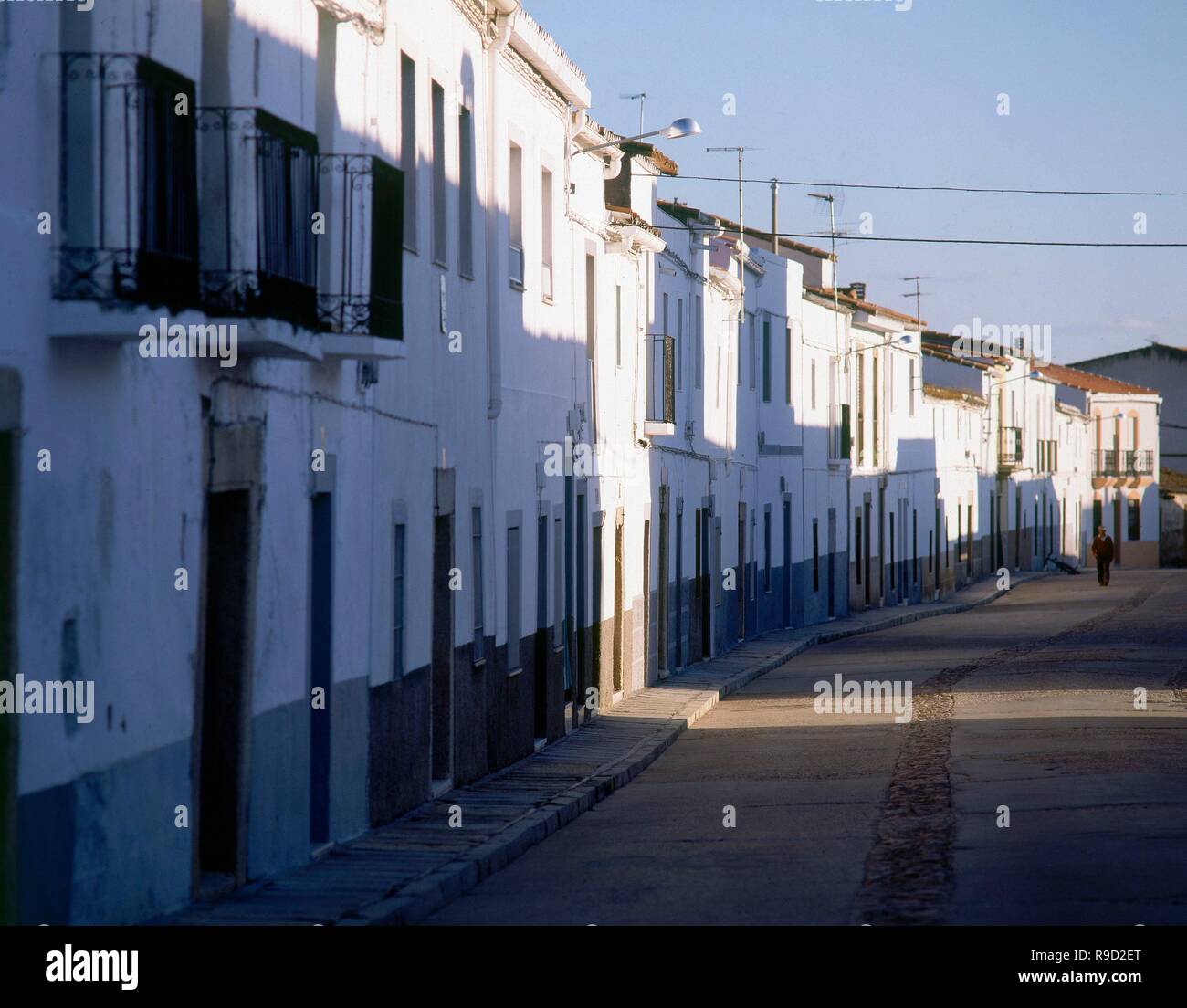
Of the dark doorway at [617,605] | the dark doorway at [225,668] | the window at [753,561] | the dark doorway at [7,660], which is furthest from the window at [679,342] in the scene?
the dark doorway at [7,660]

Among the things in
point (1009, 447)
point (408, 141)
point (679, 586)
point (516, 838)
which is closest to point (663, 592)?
point (679, 586)

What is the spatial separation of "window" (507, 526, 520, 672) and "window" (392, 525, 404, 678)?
4.21 metres

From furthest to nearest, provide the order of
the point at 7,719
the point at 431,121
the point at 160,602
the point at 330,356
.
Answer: the point at 431,121, the point at 330,356, the point at 160,602, the point at 7,719

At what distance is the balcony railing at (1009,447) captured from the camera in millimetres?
72500

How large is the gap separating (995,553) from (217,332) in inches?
2651

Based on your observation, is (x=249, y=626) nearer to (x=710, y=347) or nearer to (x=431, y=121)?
(x=431, y=121)

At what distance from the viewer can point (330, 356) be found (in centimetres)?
1220

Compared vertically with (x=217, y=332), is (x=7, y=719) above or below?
below

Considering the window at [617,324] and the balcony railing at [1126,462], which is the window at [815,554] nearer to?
the window at [617,324]

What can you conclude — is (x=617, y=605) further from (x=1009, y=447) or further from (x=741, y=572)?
(x=1009, y=447)

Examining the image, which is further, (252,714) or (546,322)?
(546,322)

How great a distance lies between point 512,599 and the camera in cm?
1900

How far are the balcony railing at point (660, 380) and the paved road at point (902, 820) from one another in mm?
4211
